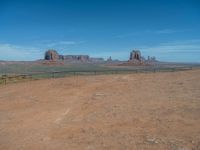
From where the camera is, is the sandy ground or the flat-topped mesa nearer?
the sandy ground

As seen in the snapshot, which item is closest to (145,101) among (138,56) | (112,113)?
(112,113)

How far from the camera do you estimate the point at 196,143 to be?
25.7 ft

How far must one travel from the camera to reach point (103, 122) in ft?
35.1

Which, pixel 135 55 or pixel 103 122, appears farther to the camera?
pixel 135 55

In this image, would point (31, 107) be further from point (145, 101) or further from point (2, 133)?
point (145, 101)

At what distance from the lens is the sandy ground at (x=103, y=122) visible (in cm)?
836

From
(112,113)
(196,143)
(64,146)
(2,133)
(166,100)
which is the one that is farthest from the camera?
(166,100)

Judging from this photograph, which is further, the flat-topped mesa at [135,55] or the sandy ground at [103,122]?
the flat-topped mesa at [135,55]

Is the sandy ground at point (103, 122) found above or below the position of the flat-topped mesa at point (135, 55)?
below

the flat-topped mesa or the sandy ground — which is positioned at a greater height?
the flat-topped mesa

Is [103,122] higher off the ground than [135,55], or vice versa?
[135,55]

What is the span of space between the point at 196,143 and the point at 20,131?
20.4ft

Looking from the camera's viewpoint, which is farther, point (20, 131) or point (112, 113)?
point (112, 113)

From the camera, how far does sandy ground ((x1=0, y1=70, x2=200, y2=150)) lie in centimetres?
836
